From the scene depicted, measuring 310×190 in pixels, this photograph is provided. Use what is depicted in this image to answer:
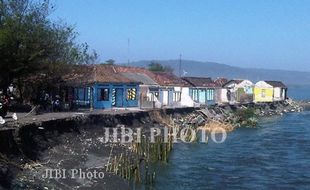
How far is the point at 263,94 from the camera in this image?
99.2 meters

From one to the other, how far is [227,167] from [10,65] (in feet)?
54.4

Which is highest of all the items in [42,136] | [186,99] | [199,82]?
[199,82]

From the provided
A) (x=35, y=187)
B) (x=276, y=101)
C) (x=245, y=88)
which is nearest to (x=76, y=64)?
(x=35, y=187)

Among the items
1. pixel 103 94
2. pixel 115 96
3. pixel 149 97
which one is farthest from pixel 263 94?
pixel 103 94

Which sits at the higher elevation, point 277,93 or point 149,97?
point 149,97

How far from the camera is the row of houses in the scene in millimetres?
54312

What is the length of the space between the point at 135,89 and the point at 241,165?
24.4m

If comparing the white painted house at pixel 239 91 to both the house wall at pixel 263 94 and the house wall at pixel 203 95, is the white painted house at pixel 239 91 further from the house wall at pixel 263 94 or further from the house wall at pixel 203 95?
the house wall at pixel 203 95

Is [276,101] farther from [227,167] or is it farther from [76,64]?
[227,167]

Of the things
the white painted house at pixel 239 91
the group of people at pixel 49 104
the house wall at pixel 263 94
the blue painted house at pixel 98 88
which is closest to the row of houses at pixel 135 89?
the blue painted house at pixel 98 88

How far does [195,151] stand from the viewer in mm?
42062

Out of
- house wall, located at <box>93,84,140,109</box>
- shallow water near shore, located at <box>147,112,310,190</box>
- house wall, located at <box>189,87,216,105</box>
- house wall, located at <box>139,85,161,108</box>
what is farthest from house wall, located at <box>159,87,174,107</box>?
shallow water near shore, located at <box>147,112,310,190</box>

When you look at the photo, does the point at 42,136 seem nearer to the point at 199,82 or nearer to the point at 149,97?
the point at 149,97

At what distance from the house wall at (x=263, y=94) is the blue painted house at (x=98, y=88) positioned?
4408 cm
